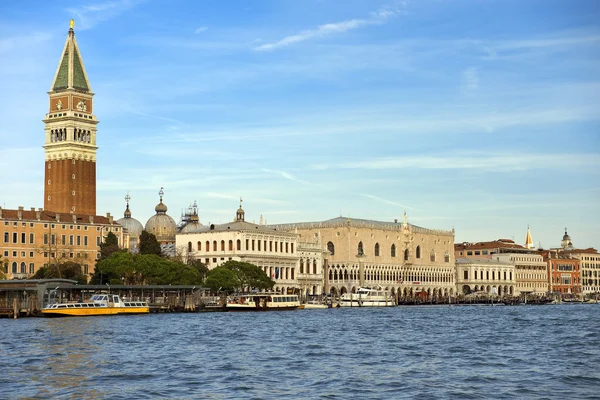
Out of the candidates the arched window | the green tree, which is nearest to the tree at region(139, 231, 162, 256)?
the green tree

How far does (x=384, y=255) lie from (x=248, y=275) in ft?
148

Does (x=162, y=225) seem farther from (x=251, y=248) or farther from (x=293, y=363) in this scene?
(x=293, y=363)

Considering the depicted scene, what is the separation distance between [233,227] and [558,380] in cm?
8326

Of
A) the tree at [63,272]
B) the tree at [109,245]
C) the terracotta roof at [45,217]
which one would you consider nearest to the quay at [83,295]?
the tree at [63,272]

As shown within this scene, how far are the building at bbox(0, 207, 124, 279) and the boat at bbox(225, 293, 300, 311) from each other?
17418mm

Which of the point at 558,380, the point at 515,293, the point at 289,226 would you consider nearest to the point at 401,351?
the point at 558,380

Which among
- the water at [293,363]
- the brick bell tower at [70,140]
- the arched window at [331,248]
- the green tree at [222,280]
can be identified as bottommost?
the water at [293,363]

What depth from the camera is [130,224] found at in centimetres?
14350

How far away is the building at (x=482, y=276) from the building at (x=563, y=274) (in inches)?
714

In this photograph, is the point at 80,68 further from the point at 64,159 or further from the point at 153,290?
the point at 153,290

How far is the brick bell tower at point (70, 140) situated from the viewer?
12025 cm

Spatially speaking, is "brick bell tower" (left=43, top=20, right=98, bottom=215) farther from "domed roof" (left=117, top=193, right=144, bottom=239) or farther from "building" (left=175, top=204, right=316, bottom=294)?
"domed roof" (left=117, top=193, right=144, bottom=239)

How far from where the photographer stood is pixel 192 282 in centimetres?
9300

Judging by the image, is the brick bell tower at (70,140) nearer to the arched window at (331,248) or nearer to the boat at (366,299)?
the boat at (366,299)
